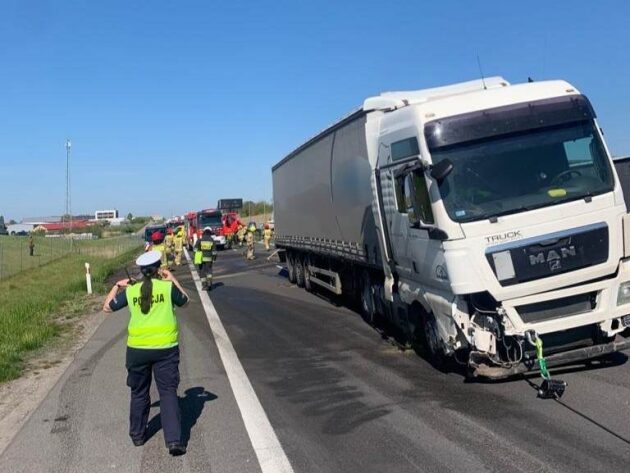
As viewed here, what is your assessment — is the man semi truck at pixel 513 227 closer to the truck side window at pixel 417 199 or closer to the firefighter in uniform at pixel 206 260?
the truck side window at pixel 417 199

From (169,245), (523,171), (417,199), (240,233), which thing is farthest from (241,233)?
(523,171)

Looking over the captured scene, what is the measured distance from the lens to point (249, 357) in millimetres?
9375

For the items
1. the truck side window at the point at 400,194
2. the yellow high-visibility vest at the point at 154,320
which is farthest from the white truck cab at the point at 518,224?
the yellow high-visibility vest at the point at 154,320

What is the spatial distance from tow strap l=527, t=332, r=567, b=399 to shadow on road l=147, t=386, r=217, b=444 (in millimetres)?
3305

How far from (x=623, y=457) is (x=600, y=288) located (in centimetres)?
237

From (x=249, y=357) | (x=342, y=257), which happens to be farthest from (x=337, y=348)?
(x=342, y=257)

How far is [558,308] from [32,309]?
12521 millimetres

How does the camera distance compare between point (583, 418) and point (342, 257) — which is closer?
point (583, 418)

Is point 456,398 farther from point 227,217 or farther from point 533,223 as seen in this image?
point 227,217

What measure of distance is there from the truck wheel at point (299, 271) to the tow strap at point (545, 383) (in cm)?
→ 1156

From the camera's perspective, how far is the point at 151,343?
555 centimetres

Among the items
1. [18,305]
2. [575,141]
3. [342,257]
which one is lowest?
[18,305]

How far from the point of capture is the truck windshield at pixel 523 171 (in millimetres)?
6793

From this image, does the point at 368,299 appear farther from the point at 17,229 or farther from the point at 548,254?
the point at 17,229
